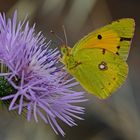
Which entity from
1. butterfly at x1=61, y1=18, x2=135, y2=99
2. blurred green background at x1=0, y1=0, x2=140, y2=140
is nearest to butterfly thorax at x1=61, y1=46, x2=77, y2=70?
butterfly at x1=61, y1=18, x2=135, y2=99

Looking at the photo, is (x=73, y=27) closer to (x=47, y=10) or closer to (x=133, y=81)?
(x=47, y=10)

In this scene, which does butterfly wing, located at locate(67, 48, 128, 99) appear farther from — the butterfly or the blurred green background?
the blurred green background

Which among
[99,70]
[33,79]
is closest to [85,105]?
[99,70]

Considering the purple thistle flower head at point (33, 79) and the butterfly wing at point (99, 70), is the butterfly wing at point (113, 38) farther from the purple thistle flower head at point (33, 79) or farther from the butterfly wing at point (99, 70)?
the purple thistle flower head at point (33, 79)

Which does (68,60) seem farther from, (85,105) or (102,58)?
(85,105)

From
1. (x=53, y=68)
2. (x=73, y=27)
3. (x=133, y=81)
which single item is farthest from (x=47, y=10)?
(x=53, y=68)

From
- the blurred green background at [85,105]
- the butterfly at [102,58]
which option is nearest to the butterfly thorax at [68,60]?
the butterfly at [102,58]

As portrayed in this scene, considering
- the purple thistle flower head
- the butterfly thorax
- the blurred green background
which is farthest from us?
the blurred green background
